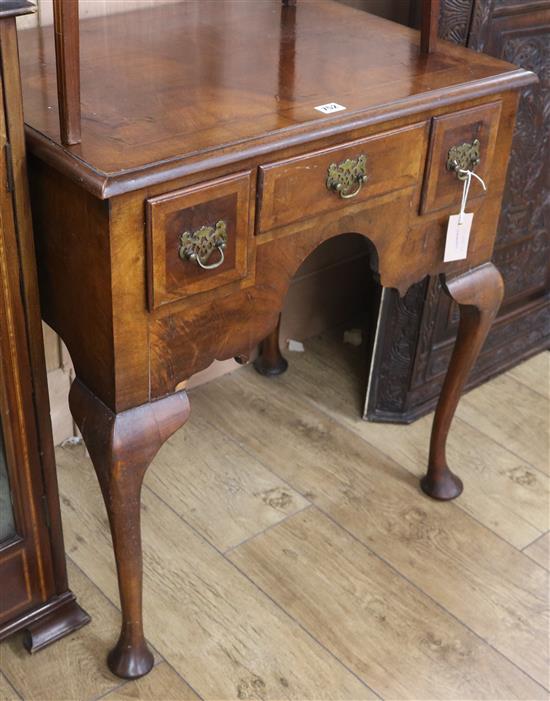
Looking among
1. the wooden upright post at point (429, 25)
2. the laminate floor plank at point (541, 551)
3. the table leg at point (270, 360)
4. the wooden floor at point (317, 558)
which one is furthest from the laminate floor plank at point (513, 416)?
the wooden upright post at point (429, 25)

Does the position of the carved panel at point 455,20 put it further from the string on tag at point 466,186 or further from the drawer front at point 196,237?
the drawer front at point 196,237

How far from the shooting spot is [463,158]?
1.54 metres

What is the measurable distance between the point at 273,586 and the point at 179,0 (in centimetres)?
110

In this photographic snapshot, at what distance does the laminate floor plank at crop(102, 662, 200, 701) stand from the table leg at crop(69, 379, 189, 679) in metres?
0.24

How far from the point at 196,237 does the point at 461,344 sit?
737 mm

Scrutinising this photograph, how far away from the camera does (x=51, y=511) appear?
5.06ft

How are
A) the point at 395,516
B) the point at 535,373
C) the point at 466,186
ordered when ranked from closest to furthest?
the point at 466,186
the point at 395,516
the point at 535,373

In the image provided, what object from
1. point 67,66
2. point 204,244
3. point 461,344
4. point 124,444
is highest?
point 67,66

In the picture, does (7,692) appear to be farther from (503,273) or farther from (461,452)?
(503,273)

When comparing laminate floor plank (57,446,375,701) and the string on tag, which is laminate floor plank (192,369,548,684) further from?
the string on tag

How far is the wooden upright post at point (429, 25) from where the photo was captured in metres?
1.58

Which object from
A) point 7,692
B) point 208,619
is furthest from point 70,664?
point 208,619

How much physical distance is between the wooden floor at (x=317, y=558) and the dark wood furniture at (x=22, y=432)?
10 cm

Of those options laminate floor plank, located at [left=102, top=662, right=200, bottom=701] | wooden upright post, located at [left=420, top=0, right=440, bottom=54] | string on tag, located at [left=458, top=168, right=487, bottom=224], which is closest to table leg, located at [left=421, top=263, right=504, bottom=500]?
string on tag, located at [left=458, top=168, right=487, bottom=224]
